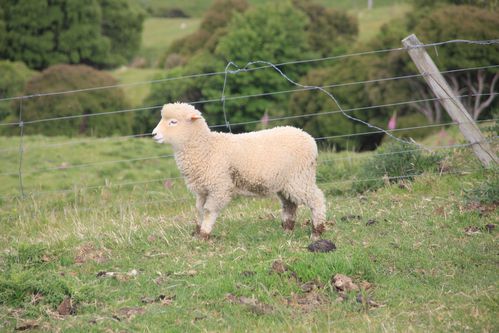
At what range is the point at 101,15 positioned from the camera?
65938mm

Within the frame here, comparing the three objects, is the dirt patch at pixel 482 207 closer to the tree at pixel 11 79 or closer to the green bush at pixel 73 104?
the green bush at pixel 73 104

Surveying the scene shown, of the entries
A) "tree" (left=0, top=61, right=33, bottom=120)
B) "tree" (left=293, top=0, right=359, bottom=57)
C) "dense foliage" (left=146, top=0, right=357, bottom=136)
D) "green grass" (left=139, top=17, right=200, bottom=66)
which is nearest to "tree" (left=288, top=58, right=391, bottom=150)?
"dense foliage" (left=146, top=0, right=357, bottom=136)

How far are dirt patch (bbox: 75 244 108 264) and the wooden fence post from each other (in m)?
4.59

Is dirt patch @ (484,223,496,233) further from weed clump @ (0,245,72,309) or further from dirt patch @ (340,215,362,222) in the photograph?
weed clump @ (0,245,72,309)

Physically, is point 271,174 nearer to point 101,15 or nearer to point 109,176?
point 109,176

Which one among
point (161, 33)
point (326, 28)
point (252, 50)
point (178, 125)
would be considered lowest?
point (161, 33)

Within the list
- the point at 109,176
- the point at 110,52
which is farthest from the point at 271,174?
the point at 110,52

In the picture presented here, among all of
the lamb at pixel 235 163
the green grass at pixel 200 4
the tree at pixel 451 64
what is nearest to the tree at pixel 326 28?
the tree at pixel 451 64

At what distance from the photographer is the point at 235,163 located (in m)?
7.53

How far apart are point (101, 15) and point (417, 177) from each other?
60090mm

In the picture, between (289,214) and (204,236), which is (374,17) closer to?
(289,214)

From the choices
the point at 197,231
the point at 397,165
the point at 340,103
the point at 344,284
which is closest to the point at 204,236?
the point at 197,231

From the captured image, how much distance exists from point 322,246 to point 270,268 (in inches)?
28.3

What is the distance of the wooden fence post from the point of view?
30.2 ft
